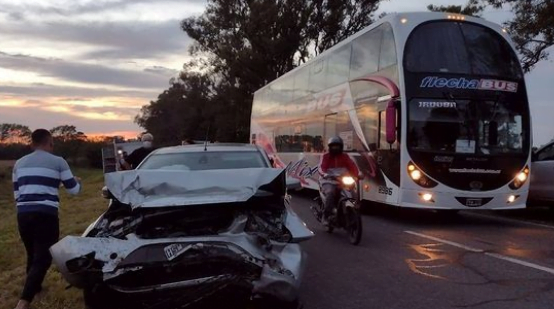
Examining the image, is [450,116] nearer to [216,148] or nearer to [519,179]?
[519,179]

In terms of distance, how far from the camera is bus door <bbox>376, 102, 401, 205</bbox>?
11.9 m

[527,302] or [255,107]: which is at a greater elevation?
[255,107]

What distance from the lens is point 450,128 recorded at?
38.3 ft

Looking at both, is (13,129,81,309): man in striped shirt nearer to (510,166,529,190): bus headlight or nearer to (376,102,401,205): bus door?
(376,102,401,205): bus door

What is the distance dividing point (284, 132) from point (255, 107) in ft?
19.4

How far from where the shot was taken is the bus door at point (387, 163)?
39.1 ft

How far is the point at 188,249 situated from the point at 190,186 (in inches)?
39.0

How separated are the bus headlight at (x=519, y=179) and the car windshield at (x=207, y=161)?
20.1ft

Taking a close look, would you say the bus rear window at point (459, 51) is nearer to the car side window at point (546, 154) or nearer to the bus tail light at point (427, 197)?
the car side window at point (546, 154)

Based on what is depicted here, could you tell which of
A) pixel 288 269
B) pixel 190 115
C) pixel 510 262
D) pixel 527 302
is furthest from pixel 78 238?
pixel 190 115

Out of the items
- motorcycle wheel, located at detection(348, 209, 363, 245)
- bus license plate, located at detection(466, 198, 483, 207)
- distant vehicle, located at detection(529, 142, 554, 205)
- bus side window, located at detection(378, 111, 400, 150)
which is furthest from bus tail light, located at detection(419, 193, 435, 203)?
distant vehicle, located at detection(529, 142, 554, 205)

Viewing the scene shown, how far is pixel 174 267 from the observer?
16.8 ft

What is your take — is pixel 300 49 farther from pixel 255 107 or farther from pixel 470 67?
pixel 470 67

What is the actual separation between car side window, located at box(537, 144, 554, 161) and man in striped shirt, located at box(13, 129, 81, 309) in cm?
1049
